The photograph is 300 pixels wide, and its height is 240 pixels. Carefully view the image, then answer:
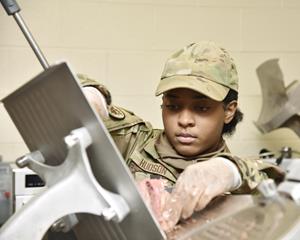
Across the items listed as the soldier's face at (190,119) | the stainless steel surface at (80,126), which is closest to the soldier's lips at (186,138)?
the soldier's face at (190,119)

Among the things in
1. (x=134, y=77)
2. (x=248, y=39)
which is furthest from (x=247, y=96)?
(x=134, y=77)

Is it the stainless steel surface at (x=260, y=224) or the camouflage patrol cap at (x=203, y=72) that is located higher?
the camouflage patrol cap at (x=203, y=72)

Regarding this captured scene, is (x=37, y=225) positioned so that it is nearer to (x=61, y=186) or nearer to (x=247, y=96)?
(x=61, y=186)

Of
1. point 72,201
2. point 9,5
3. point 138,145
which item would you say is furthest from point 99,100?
point 72,201

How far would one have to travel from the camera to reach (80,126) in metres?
0.51

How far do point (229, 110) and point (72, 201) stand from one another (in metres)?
0.66

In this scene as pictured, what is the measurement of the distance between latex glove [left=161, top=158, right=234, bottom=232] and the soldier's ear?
0.39 metres

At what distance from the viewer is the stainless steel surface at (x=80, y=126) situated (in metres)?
0.48

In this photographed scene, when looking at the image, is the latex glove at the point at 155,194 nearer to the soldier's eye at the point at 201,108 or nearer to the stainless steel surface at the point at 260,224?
the stainless steel surface at the point at 260,224

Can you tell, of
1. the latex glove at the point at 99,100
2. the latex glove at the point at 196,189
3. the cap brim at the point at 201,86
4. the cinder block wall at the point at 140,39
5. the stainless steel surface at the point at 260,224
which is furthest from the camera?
the cinder block wall at the point at 140,39

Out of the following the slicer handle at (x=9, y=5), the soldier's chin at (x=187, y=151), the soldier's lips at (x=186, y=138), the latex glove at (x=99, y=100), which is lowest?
the soldier's chin at (x=187, y=151)

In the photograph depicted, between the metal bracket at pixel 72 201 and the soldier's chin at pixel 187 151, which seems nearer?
the metal bracket at pixel 72 201

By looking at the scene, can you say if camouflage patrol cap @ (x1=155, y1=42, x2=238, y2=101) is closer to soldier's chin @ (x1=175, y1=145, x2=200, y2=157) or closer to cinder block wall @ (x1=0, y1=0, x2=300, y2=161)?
soldier's chin @ (x1=175, y1=145, x2=200, y2=157)

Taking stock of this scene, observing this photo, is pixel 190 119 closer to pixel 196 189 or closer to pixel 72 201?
pixel 196 189
